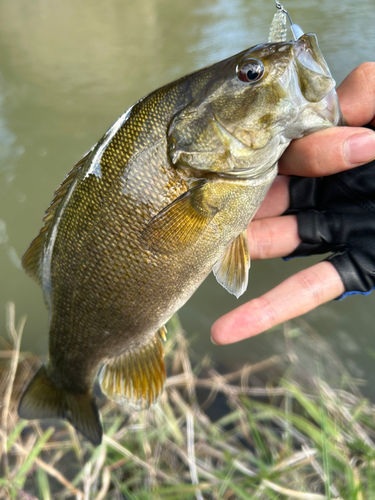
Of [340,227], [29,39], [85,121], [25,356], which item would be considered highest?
[29,39]

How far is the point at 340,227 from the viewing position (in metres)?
1.89

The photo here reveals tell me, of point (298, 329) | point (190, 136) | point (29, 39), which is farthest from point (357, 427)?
point (29, 39)

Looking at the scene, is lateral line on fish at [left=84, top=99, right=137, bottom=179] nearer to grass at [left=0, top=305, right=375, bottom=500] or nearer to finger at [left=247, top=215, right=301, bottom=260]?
finger at [left=247, top=215, right=301, bottom=260]

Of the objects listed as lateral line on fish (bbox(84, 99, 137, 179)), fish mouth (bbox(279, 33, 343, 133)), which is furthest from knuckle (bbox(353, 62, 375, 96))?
lateral line on fish (bbox(84, 99, 137, 179))

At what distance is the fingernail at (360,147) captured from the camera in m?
1.24

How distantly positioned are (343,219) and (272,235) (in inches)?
15.2

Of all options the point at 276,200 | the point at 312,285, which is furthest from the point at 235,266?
the point at 276,200

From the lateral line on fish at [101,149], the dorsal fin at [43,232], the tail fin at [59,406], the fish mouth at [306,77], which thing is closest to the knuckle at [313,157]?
the fish mouth at [306,77]

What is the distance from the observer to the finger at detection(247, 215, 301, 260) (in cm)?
194

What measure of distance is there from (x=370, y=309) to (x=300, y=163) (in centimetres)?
166

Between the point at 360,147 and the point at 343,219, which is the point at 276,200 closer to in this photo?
the point at 343,219

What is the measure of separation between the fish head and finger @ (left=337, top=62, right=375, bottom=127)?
0.25 m

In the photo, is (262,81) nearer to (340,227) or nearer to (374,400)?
(340,227)

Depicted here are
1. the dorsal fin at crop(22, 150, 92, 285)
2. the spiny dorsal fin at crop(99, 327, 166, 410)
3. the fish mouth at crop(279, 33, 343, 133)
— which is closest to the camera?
the fish mouth at crop(279, 33, 343, 133)
